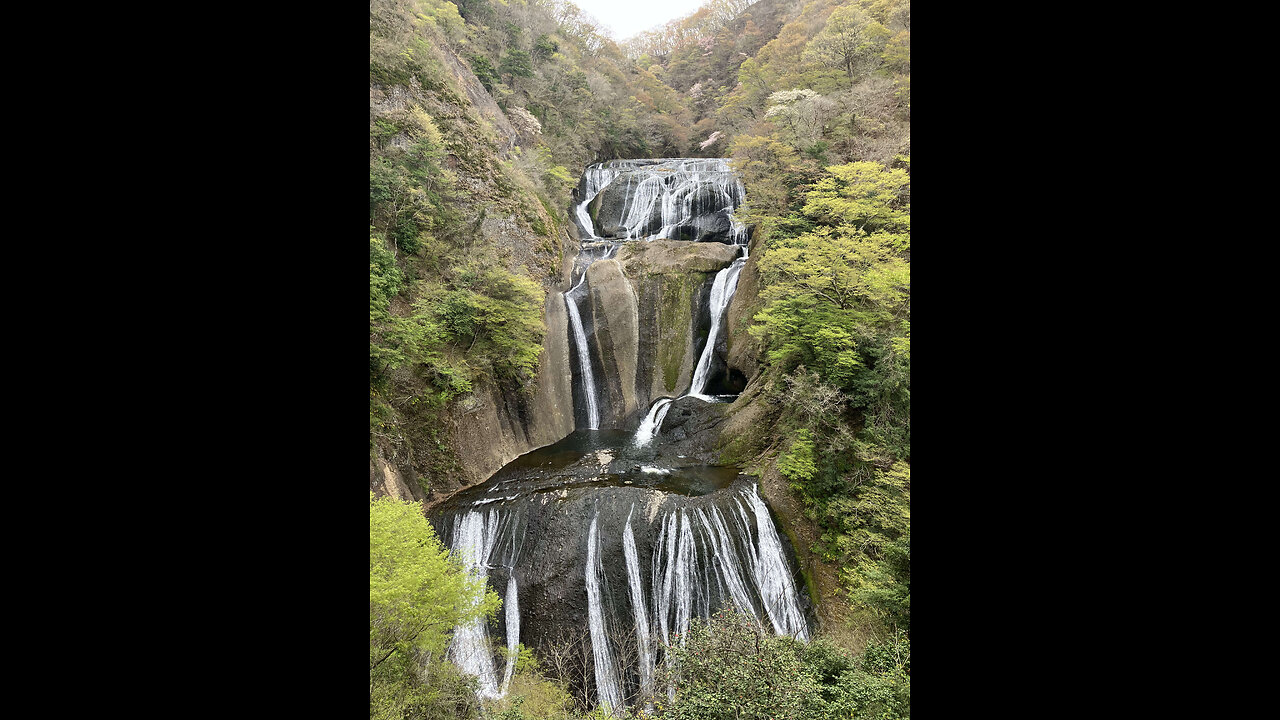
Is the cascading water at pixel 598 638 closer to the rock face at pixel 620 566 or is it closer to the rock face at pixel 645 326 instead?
the rock face at pixel 620 566

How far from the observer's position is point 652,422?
14.5m

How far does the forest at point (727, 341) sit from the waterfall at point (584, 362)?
16.3 inches

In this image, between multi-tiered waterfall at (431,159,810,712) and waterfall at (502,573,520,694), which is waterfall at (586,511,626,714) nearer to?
multi-tiered waterfall at (431,159,810,712)

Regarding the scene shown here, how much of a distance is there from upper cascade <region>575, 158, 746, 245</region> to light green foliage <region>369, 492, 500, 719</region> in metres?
15.3

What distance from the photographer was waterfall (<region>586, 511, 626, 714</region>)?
24.8 ft

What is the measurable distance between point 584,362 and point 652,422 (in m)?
2.92

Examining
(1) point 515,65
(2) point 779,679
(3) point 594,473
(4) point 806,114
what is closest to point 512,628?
(3) point 594,473

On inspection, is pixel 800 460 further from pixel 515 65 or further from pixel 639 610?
pixel 515 65

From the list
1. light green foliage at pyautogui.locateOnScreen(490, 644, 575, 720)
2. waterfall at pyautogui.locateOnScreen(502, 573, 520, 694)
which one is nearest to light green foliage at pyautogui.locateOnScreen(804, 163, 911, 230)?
waterfall at pyautogui.locateOnScreen(502, 573, 520, 694)

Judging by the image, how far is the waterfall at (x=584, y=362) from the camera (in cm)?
1546

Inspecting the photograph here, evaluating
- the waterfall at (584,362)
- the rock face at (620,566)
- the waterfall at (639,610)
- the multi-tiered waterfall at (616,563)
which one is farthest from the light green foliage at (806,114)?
the waterfall at (639,610)
